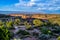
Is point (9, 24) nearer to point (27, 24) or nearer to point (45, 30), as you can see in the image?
point (27, 24)

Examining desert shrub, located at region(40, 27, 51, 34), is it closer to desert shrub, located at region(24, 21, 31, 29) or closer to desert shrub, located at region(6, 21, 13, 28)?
desert shrub, located at region(24, 21, 31, 29)

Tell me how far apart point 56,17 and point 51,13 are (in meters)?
0.23

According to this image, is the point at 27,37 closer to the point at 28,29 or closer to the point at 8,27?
the point at 28,29

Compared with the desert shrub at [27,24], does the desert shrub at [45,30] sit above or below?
below

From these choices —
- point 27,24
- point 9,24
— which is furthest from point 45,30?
point 9,24

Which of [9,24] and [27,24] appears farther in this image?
[27,24]

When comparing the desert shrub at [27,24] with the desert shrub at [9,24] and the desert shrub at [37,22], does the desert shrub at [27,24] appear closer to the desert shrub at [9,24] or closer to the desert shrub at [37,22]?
the desert shrub at [37,22]

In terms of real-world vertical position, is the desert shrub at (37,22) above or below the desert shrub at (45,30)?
above

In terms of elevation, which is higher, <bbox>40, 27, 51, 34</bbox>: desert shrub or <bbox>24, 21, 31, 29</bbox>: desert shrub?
<bbox>24, 21, 31, 29</bbox>: desert shrub

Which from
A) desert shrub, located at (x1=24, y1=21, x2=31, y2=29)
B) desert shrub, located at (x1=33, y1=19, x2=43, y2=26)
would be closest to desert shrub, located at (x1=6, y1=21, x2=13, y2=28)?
desert shrub, located at (x1=24, y1=21, x2=31, y2=29)

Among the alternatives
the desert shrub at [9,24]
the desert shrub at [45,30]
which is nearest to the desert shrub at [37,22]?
the desert shrub at [45,30]

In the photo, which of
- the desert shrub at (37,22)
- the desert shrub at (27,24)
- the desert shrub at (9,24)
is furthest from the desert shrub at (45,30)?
the desert shrub at (9,24)

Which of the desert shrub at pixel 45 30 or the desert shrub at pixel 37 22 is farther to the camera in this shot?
the desert shrub at pixel 37 22

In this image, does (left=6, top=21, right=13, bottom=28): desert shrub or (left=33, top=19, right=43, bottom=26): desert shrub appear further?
(left=33, top=19, right=43, bottom=26): desert shrub
